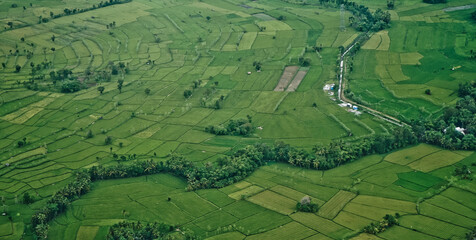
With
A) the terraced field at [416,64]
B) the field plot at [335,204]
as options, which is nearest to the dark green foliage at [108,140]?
the field plot at [335,204]

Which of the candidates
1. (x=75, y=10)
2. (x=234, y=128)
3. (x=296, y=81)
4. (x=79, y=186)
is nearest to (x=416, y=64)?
(x=296, y=81)

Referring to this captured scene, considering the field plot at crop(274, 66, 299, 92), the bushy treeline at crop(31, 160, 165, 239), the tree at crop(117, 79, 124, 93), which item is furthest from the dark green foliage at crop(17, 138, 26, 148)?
the field plot at crop(274, 66, 299, 92)

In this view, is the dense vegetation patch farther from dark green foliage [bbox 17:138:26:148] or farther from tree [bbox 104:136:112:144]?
dark green foliage [bbox 17:138:26:148]

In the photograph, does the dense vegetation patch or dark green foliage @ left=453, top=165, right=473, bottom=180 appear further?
the dense vegetation patch

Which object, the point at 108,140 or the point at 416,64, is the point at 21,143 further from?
the point at 416,64

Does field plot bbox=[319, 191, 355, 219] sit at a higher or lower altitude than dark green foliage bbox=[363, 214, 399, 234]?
lower

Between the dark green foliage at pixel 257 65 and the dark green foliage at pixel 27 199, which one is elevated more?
the dark green foliage at pixel 257 65

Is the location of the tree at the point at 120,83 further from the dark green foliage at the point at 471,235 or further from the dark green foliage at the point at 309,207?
the dark green foliage at the point at 471,235
